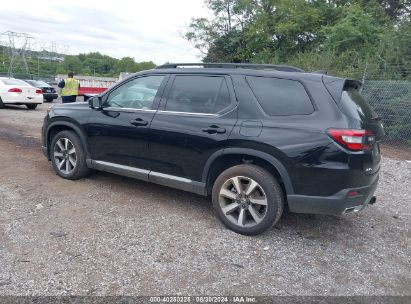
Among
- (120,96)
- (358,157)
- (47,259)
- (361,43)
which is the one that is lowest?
(47,259)

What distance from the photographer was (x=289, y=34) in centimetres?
2073

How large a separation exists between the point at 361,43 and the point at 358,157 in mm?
13190

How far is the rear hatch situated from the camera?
11.8 feet

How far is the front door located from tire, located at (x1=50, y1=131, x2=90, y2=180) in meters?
0.25

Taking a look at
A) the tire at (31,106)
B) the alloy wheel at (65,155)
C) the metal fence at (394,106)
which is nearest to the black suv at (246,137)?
the alloy wheel at (65,155)

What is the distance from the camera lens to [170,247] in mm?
3693

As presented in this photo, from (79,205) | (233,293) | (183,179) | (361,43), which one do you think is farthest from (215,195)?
(361,43)

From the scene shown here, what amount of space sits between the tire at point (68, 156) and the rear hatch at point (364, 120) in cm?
352

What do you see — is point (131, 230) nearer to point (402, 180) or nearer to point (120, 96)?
point (120, 96)

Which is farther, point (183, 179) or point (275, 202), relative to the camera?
point (183, 179)

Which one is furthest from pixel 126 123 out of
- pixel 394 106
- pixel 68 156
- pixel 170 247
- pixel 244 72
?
pixel 394 106

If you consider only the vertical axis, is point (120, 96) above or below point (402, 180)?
above

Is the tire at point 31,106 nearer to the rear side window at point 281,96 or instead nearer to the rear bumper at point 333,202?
the rear side window at point 281,96

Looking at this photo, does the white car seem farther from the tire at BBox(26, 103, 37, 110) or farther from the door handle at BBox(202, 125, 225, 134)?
Result: the door handle at BBox(202, 125, 225, 134)
